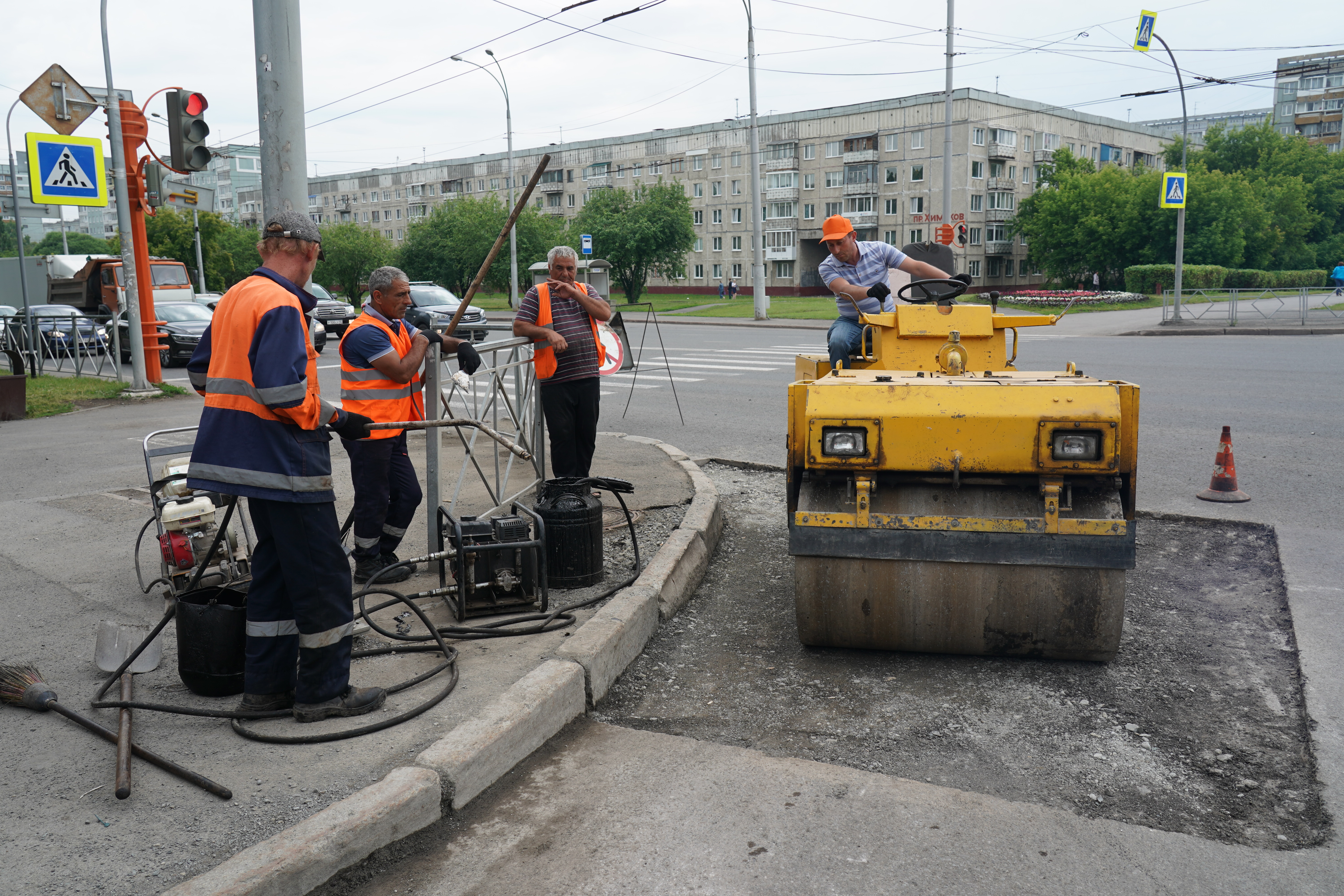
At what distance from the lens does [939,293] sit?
20.1ft

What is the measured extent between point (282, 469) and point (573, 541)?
6.33 feet

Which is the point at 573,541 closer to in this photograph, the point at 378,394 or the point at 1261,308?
the point at 378,394

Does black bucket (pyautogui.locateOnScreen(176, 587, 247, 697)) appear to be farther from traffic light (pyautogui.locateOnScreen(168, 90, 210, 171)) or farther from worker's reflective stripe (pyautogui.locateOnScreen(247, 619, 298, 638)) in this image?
traffic light (pyautogui.locateOnScreen(168, 90, 210, 171))

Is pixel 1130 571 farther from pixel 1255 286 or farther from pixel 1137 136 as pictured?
pixel 1137 136

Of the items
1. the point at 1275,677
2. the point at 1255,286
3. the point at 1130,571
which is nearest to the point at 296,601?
the point at 1275,677

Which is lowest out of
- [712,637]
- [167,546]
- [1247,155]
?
[712,637]

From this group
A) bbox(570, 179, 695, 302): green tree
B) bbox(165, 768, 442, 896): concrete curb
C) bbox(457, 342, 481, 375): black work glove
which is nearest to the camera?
bbox(165, 768, 442, 896): concrete curb

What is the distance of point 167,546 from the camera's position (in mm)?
4996

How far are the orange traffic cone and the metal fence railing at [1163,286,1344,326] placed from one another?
840 inches

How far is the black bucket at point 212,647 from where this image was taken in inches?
152

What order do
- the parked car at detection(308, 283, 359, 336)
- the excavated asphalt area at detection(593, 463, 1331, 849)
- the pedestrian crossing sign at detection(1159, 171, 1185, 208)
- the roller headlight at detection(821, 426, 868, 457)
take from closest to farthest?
the excavated asphalt area at detection(593, 463, 1331, 849)
the roller headlight at detection(821, 426, 868, 457)
the pedestrian crossing sign at detection(1159, 171, 1185, 208)
the parked car at detection(308, 283, 359, 336)

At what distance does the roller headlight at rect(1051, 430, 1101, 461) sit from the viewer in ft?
13.0

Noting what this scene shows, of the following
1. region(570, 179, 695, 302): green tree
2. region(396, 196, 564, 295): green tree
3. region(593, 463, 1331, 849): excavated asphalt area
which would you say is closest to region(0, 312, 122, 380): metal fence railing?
region(593, 463, 1331, 849): excavated asphalt area

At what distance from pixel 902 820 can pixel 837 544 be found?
1250 mm
